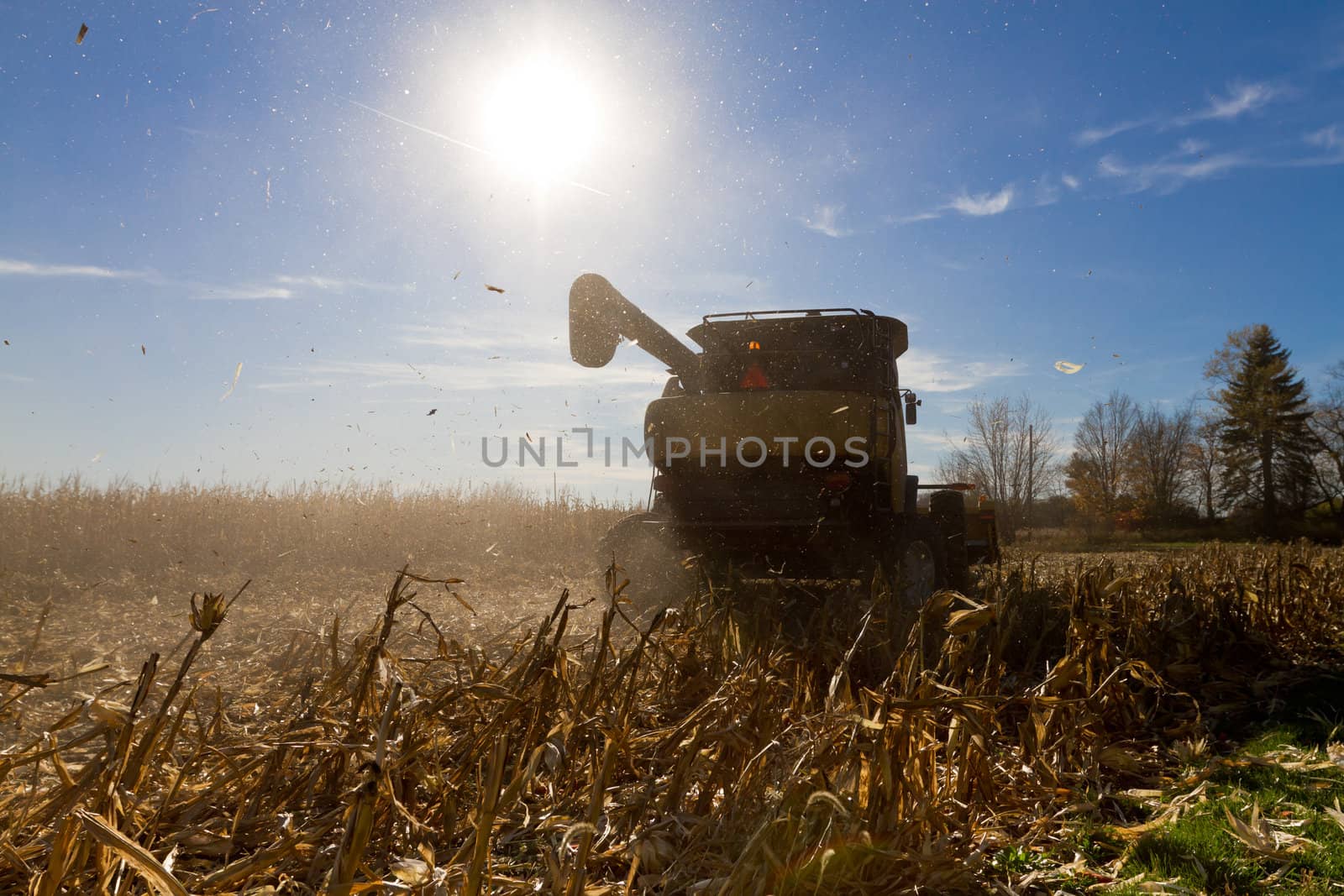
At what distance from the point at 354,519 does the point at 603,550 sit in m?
7.80

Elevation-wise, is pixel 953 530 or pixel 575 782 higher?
pixel 953 530

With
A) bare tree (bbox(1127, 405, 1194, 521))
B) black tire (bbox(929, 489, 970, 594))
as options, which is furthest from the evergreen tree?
black tire (bbox(929, 489, 970, 594))

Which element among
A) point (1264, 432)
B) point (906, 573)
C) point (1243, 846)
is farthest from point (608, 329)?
point (1264, 432)

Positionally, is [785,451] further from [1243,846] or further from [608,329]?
[1243,846]

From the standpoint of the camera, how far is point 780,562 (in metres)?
6.84

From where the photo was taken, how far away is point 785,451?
6.42 m

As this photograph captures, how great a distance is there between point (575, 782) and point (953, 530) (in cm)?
596

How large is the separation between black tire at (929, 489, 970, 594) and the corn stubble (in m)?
4.08

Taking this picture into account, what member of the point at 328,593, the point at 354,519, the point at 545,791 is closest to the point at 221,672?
the point at 545,791

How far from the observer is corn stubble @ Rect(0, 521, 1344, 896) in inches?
64.7

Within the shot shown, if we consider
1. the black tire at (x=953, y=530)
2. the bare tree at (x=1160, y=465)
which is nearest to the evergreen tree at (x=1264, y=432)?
the bare tree at (x=1160, y=465)

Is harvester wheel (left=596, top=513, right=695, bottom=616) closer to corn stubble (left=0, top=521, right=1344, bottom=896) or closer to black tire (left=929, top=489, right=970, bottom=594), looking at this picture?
black tire (left=929, top=489, right=970, bottom=594)

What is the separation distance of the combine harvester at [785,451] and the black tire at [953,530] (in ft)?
0.06

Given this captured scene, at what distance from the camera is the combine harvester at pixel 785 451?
20.8 ft
